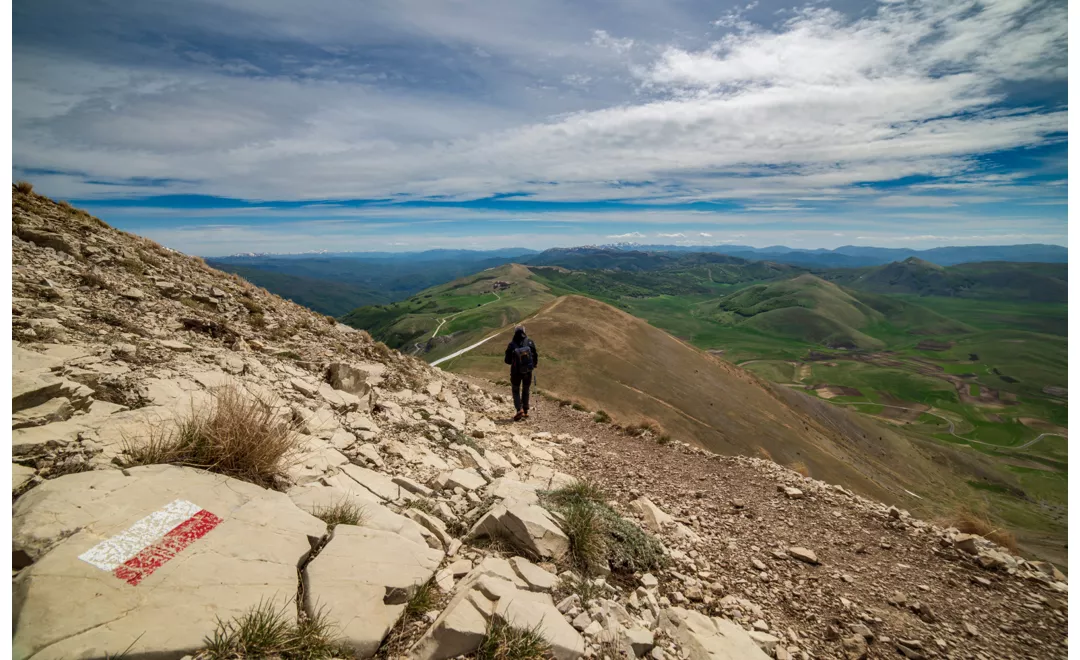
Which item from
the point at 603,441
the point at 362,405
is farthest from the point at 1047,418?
the point at 362,405

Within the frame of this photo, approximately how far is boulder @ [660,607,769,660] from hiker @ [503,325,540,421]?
1012 centimetres

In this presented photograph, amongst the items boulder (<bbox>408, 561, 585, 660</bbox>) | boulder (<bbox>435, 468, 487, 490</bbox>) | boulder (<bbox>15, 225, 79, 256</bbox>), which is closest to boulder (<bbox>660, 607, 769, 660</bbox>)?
boulder (<bbox>408, 561, 585, 660</bbox>)

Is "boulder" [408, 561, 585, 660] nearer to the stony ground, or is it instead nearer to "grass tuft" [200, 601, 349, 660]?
"grass tuft" [200, 601, 349, 660]

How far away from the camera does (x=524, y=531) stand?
630 cm

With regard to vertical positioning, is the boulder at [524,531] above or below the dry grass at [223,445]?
below

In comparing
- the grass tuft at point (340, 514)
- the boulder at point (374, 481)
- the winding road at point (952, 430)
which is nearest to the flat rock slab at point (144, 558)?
the grass tuft at point (340, 514)

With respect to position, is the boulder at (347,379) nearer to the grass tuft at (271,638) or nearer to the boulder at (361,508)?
the boulder at (361,508)

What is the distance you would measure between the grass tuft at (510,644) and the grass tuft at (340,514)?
2240 millimetres

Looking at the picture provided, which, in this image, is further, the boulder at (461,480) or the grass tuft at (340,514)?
the boulder at (461,480)

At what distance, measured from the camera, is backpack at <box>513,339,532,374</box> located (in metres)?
15.9

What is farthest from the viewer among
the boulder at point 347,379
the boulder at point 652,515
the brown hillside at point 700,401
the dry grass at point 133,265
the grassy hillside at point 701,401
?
the grassy hillside at point 701,401

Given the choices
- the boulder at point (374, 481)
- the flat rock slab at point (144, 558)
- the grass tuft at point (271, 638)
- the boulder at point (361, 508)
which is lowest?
the boulder at point (374, 481)

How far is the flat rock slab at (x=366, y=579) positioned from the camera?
3.92 meters

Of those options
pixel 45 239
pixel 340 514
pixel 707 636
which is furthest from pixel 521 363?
pixel 45 239
